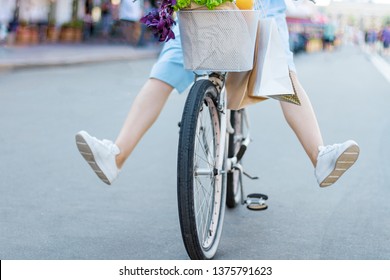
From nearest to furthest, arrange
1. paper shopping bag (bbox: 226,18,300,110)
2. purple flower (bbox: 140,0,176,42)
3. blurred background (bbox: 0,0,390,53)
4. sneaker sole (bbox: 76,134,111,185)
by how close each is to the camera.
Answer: purple flower (bbox: 140,0,176,42) < paper shopping bag (bbox: 226,18,300,110) < sneaker sole (bbox: 76,134,111,185) < blurred background (bbox: 0,0,390,53)

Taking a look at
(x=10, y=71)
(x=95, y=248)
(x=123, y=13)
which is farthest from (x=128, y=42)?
(x=95, y=248)

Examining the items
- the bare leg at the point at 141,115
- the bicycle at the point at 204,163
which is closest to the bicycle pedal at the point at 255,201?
the bicycle at the point at 204,163

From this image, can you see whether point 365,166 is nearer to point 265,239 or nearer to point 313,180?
point 313,180

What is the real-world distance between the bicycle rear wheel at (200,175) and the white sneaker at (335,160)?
0.44 m

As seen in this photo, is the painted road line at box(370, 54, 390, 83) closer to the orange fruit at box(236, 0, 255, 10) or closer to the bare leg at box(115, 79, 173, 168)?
the bare leg at box(115, 79, 173, 168)

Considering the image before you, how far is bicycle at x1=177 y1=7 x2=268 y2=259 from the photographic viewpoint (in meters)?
3.36

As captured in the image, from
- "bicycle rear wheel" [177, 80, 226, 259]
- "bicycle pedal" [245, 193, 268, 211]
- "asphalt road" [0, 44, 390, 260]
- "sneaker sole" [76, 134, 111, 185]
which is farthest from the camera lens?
"bicycle pedal" [245, 193, 268, 211]

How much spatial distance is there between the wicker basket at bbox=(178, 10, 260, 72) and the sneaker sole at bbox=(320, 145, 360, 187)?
0.58 m

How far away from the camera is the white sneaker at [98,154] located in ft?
12.5

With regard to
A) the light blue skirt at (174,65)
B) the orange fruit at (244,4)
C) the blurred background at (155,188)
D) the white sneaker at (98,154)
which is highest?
the orange fruit at (244,4)

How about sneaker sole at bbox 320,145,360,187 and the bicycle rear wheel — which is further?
sneaker sole at bbox 320,145,360,187

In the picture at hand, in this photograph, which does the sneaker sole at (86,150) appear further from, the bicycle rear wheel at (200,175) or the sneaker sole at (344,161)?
the sneaker sole at (344,161)

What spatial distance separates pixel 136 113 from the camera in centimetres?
401

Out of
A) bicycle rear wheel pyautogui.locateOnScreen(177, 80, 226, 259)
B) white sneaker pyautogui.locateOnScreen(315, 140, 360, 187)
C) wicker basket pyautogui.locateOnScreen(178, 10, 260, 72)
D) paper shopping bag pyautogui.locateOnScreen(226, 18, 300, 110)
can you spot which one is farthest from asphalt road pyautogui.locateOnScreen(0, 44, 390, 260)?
wicker basket pyautogui.locateOnScreen(178, 10, 260, 72)
